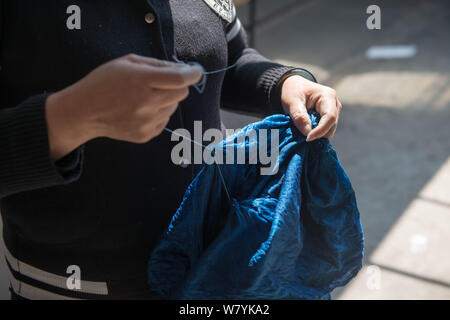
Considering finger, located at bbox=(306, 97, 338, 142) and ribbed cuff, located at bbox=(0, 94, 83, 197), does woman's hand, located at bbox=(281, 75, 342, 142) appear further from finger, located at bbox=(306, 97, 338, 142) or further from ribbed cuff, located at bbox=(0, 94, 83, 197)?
ribbed cuff, located at bbox=(0, 94, 83, 197)

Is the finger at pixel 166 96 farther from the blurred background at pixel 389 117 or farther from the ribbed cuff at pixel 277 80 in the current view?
the blurred background at pixel 389 117

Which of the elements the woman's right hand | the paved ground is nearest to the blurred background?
the paved ground

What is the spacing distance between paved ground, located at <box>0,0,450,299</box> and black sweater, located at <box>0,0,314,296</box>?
0.65 metres

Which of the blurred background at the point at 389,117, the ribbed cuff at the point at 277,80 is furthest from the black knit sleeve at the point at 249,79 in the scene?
the blurred background at the point at 389,117

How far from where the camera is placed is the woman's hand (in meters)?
0.80

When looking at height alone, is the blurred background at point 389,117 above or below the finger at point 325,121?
below

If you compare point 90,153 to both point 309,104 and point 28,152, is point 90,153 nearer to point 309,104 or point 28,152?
point 28,152

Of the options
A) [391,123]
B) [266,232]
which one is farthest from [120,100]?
[391,123]

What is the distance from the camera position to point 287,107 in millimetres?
869

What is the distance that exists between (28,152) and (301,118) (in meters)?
0.42

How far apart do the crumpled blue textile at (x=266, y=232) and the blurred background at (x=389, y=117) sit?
99 cm

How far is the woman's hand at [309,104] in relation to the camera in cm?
80

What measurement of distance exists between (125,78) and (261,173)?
1.09ft
